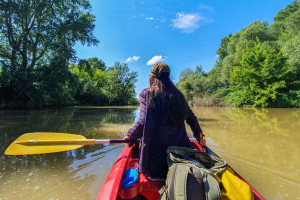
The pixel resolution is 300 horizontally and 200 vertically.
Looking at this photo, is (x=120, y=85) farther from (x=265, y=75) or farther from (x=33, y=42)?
(x=265, y=75)

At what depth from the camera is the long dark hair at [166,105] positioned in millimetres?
1339

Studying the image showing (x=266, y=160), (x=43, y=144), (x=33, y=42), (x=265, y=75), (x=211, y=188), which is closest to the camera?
(x=211, y=188)

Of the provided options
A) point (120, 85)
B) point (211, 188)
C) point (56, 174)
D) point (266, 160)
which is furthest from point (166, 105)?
point (120, 85)

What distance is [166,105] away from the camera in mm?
1352

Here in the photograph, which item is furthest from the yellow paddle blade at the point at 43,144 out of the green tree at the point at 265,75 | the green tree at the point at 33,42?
the green tree at the point at 265,75

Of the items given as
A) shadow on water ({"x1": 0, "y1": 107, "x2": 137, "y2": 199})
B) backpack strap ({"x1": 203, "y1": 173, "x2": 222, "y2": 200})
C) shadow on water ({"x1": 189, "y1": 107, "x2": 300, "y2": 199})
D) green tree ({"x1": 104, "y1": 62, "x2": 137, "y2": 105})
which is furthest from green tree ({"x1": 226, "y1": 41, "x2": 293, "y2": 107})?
green tree ({"x1": 104, "y1": 62, "x2": 137, "y2": 105})

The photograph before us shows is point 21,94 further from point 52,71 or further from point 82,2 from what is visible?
point 82,2

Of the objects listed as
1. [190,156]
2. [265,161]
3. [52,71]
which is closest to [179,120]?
[190,156]

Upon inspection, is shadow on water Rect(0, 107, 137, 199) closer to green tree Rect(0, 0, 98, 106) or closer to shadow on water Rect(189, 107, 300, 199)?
shadow on water Rect(189, 107, 300, 199)

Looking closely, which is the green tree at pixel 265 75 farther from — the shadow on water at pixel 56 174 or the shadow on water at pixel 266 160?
the shadow on water at pixel 56 174

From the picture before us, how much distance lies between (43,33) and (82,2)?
5.87 metres

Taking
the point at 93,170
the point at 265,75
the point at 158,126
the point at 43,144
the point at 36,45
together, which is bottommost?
the point at 93,170

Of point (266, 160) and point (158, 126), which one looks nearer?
point (158, 126)

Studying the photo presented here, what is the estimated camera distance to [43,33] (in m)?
13.8
